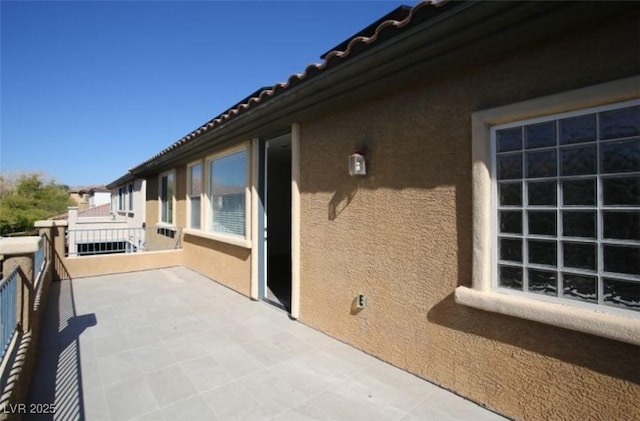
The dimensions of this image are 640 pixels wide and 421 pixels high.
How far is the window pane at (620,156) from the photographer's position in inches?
99.7

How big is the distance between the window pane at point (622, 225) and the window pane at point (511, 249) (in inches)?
27.1

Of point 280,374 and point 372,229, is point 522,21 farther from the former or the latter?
point 280,374

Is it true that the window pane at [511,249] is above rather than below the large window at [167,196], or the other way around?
below

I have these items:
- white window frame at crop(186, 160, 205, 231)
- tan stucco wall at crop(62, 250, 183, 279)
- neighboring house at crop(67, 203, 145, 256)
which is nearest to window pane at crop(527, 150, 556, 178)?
white window frame at crop(186, 160, 205, 231)

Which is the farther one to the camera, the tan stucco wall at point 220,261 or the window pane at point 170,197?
the window pane at point 170,197

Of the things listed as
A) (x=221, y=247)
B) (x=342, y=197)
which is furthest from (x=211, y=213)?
(x=342, y=197)

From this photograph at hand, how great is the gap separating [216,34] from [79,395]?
9.25 metres

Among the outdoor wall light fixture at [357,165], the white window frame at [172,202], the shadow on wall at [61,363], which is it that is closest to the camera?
the shadow on wall at [61,363]

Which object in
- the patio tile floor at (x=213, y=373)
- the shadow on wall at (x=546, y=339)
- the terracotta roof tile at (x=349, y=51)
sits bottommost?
the patio tile floor at (x=213, y=373)

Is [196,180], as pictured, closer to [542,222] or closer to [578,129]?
[542,222]

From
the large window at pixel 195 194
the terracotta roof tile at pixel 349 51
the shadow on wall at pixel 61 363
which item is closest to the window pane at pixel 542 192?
the terracotta roof tile at pixel 349 51

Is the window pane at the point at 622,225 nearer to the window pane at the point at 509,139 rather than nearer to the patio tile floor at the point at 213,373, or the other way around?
the window pane at the point at 509,139

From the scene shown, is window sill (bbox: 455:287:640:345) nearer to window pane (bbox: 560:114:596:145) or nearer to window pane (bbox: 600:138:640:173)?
window pane (bbox: 600:138:640:173)

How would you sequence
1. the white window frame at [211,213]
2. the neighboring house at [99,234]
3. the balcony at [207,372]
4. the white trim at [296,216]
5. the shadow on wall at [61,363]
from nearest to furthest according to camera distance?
the balcony at [207,372]
the shadow on wall at [61,363]
the white trim at [296,216]
the white window frame at [211,213]
the neighboring house at [99,234]
